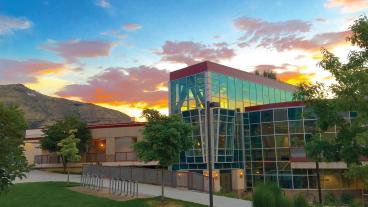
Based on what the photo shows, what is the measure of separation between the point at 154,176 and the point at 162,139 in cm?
1184

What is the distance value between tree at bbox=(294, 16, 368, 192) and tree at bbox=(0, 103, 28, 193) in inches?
464

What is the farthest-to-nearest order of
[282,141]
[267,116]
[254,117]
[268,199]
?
1. [254,117]
2. [267,116]
3. [282,141]
4. [268,199]

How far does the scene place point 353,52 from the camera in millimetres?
16500

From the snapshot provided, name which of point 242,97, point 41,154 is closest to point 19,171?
point 242,97

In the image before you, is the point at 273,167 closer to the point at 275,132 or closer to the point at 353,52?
the point at 275,132

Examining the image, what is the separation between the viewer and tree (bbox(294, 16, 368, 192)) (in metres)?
14.8

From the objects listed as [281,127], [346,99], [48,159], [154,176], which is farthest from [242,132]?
[346,99]

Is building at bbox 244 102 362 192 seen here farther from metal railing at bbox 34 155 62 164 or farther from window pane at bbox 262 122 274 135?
metal railing at bbox 34 155 62 164

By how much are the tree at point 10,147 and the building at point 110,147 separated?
32.6 meters

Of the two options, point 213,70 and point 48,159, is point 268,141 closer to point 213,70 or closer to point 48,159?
point 213,70

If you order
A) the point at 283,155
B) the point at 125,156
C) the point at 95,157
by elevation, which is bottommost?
the point at 95,157

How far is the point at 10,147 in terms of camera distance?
1399 cm

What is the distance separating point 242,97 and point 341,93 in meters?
32.3

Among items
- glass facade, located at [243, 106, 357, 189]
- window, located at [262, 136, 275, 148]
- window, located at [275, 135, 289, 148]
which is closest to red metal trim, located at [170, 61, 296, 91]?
glass facade, located at [243, 106, 357, 189]
